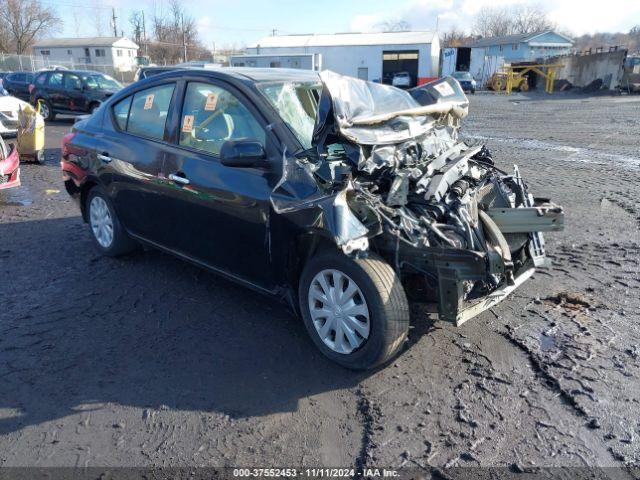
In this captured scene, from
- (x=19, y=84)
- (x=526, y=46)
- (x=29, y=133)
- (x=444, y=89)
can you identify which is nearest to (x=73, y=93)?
(x=19, y=84)

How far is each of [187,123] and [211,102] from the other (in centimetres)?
29

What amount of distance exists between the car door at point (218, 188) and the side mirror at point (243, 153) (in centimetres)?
10

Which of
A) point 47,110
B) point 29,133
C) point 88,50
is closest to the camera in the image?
point 29,133

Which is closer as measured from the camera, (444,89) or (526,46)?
(444,89)

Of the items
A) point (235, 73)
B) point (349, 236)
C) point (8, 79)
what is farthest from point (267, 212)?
point (8, 79)

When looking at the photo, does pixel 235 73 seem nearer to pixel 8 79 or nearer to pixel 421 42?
pixel 8 79

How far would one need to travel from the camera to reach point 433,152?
3.90 meters

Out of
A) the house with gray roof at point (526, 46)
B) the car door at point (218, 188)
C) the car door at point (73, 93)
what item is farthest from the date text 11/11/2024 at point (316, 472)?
the house with gray roof at point (526, 46)

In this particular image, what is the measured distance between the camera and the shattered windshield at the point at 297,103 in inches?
145

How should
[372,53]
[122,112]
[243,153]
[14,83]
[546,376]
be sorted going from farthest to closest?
[372,53] < [14,83] < [122,112] < [243,153] < [546,376]

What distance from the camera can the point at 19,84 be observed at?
21.0 m

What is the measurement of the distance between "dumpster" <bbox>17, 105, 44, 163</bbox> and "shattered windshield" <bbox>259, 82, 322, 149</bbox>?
8.01 metres

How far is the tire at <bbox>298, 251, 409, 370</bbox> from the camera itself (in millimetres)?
3064

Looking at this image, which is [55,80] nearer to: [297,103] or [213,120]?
[213,120]
